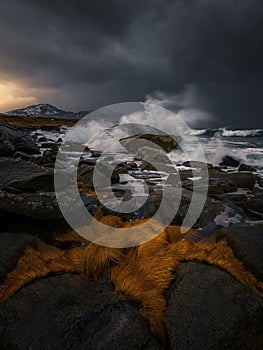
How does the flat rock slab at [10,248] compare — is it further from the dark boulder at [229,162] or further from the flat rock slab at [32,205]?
the dark boulder at [229,162]

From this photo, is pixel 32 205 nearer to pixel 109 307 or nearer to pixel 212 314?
pixel 109 307

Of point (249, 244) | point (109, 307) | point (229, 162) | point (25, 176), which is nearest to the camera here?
point (109, 307)

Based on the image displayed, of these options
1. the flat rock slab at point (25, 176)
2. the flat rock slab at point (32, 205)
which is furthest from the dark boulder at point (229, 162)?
the flat rock slab at point (32, 205)

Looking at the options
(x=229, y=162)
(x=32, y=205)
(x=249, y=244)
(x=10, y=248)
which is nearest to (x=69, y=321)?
(x=10, y=248)

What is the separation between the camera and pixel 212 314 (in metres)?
2.47

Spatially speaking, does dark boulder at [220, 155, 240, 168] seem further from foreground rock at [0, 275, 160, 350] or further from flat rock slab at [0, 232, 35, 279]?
foreground rock at [0, 275, 160, 350]

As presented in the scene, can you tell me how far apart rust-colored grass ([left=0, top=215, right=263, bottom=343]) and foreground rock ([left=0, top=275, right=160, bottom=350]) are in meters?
0.16

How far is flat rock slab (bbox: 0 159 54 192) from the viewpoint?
172 inches

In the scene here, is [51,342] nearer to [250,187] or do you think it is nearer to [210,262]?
[210,262]

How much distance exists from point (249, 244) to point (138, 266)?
1393mm

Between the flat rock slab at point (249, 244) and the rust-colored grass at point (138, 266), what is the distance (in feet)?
0.25

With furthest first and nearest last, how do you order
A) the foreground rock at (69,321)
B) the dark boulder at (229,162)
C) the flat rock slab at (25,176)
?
the dark boulder at (229,162) < the flat rock slab at (25,176) < the foreground rock at (69,321)

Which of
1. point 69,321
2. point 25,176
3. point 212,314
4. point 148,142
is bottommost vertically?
point 69,321

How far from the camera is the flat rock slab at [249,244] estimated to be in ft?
10.3
